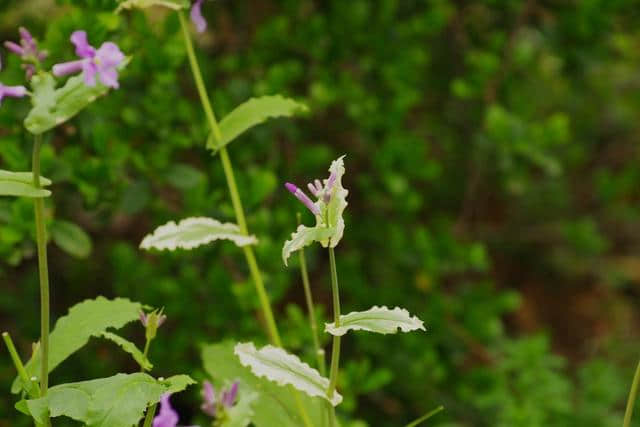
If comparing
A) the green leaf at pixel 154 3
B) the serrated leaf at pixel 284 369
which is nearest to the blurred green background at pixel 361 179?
the green leaf at pixel 154 3

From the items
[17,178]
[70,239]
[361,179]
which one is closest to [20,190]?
[17,178]

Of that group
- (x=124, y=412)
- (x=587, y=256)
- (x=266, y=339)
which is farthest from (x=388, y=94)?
(x=124, y=412)

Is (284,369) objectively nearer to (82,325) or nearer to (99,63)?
(82,325)

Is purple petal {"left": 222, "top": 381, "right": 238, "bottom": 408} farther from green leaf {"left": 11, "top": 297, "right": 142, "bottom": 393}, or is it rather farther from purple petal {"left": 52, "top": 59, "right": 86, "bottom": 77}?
purple petal {"left": 52, "top": 59, "right": 86, "bottom": 77}

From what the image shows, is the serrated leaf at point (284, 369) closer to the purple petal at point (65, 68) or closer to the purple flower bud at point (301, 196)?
the purple flower bud at point (301, 196)

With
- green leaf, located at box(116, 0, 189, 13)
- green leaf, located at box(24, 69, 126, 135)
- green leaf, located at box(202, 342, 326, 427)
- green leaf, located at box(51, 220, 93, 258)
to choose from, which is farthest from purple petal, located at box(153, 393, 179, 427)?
green leaf, located at box(51, 220, 93, 258)

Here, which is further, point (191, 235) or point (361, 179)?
point (361, 179)
